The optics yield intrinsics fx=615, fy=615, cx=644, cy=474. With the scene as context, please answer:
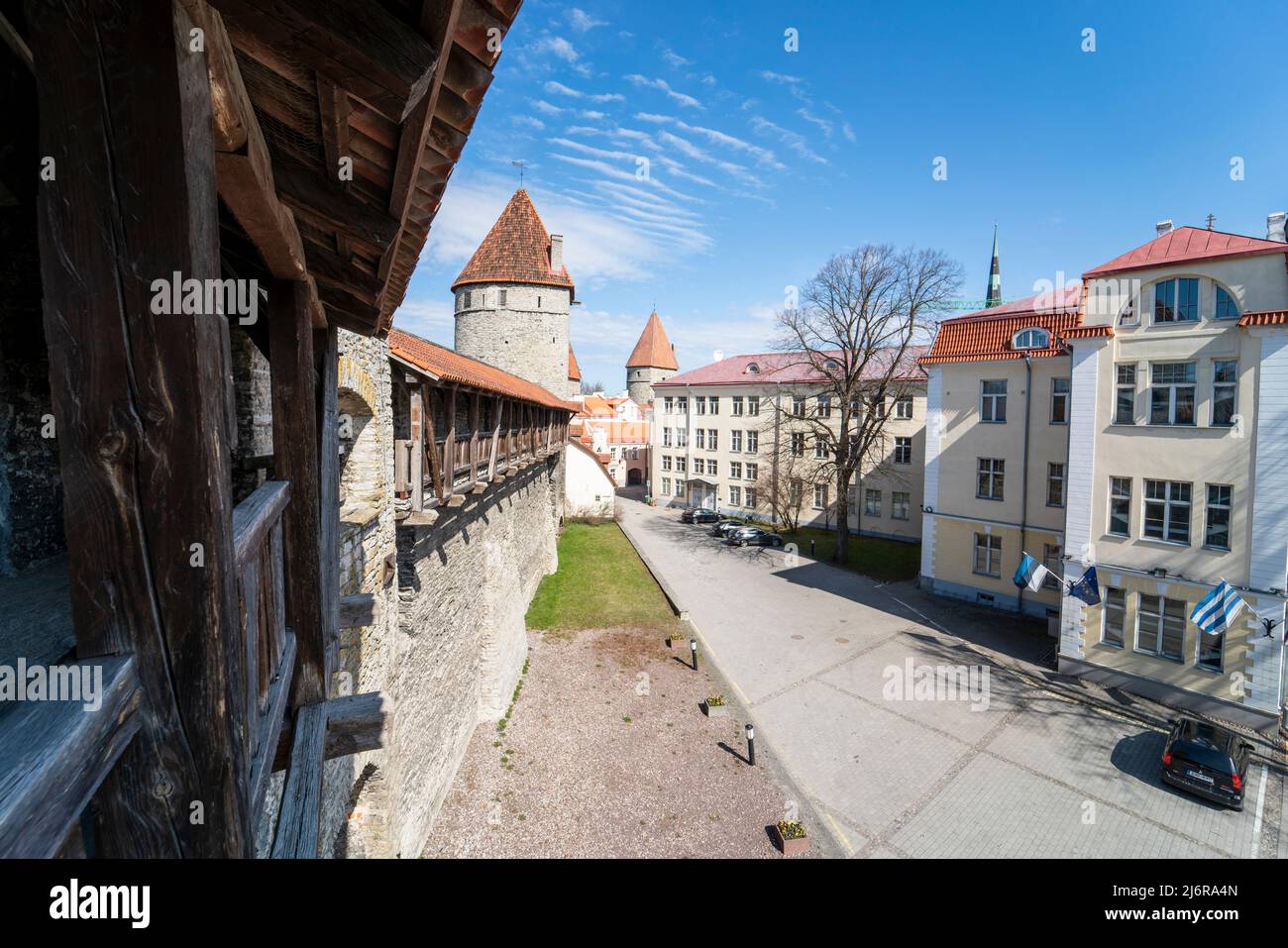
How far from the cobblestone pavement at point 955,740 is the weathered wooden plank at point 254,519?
30.8 feet

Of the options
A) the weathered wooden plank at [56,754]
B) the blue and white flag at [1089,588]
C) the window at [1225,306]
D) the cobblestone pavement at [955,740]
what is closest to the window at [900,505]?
the cobblestone pavement at [955,740]

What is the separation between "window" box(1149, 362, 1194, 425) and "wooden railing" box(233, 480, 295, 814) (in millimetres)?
16375

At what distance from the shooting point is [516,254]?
27672 millimetres

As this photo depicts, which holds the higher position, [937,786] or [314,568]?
[314,568]

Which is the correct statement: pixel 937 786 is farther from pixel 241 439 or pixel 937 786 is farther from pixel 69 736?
pixel 69 736

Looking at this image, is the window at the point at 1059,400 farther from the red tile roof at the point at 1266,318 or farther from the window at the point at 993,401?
the red tile roof at the point at 1266,318

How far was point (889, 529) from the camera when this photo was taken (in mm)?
30172

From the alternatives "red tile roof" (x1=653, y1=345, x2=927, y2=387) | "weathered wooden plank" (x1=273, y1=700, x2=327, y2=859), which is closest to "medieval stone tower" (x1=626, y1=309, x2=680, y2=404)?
"red tile roof" (x1=653, y1=345, x2=927, y2=387)

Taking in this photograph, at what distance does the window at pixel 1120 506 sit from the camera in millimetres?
13508

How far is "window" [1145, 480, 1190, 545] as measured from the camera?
504 inches

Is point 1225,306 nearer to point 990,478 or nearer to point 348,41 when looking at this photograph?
point 990,478

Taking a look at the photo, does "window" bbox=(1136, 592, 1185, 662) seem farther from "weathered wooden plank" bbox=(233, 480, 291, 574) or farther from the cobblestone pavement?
"weathered wooden plank" bbox=(233, 480, 291, 574)
